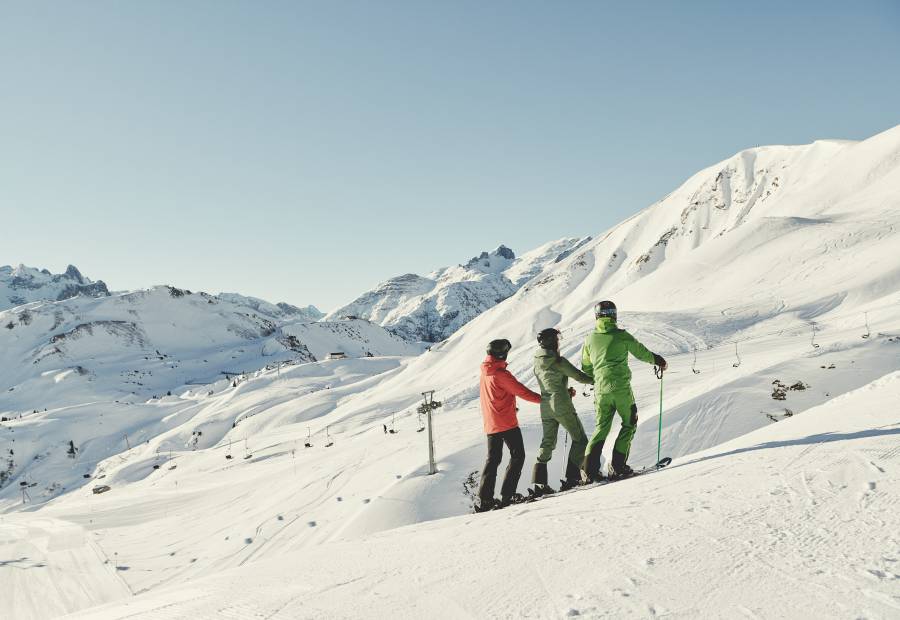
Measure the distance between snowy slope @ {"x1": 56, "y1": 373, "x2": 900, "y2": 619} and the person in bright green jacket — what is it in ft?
3.66

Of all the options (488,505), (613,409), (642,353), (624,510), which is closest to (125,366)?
(488,505)

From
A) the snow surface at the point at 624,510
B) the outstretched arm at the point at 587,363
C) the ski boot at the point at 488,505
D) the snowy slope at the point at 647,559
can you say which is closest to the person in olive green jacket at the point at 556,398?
the outstretched arm at the point at 587,363

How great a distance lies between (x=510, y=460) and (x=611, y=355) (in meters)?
2.05

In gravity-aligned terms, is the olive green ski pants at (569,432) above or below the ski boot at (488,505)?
above

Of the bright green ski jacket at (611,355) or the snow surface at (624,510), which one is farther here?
the bright green ski jacket at (611,355)

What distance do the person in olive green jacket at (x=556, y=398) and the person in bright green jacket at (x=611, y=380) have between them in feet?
0.87

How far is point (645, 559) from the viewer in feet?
11.5

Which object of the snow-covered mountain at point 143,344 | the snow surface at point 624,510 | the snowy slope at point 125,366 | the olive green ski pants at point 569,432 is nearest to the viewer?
the snow surface at point 624,510

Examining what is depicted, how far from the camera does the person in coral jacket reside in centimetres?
696

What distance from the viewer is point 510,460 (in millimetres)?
7133

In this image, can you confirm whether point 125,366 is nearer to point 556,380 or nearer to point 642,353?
point 556,380

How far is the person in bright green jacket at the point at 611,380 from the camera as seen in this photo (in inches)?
262

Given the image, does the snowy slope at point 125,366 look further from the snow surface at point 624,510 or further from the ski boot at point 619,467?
the ski boot at point 619,467

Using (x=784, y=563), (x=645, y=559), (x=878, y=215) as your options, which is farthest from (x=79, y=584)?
(x=878, y=215)
